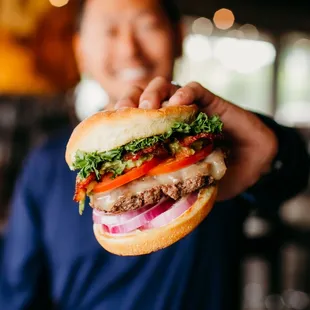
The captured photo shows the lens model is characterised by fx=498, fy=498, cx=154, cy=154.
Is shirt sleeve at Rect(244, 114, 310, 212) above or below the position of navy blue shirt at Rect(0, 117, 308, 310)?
above

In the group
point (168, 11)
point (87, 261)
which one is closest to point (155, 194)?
point (87, 261)

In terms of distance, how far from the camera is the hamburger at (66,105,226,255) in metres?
1.18

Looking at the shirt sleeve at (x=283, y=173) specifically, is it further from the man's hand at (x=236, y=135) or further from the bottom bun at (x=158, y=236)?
the bottom bun at (x=158, y=236)

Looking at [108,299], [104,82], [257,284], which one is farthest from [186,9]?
[108,299]

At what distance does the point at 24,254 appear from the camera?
2.06 metres

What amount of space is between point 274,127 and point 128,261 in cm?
77

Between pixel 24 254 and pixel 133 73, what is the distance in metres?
0.88

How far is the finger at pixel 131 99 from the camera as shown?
129cm

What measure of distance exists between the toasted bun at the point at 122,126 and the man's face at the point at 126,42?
613mm

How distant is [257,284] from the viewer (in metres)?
5.35

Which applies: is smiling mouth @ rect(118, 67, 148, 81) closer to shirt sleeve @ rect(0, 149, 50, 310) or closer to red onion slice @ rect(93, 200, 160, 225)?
shirt sleeve @ rect(0, 149, 50, 310)

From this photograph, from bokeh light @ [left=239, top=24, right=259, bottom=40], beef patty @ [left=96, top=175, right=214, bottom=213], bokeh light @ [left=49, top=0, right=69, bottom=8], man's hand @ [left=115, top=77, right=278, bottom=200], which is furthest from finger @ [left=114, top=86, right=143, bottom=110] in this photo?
bokeh light @ [left=239, top=24, right=259, bottom=40]

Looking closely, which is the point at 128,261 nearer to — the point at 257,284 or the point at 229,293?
the point at 229,293

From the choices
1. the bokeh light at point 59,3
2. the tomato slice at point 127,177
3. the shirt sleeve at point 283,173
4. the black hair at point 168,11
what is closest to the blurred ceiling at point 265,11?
the bokeh light at point 59,3
